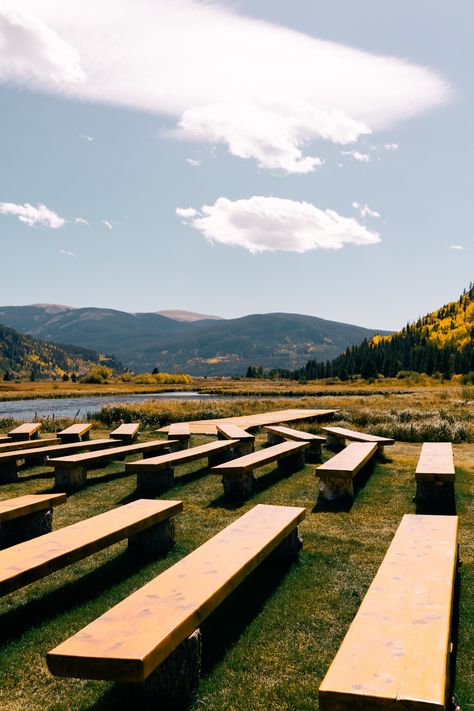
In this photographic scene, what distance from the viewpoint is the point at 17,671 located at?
12.3ft

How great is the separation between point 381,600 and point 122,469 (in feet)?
27.4

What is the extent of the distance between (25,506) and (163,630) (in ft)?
11.5

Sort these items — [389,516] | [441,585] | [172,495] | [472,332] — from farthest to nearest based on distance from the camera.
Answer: [472,332] < [172,495] < [389,516] < [441,585]

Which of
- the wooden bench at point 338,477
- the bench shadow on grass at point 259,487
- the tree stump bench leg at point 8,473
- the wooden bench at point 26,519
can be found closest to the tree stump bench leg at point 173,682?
the wooden bench at point 26,519

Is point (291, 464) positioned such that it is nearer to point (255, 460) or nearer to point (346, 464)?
point (255, 460)

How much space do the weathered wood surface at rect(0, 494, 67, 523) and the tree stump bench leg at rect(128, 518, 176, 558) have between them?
1072 mm

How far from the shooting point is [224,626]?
14.3ft

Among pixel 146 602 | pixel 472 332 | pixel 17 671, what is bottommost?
pixel 17 671

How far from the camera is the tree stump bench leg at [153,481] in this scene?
8.98 m

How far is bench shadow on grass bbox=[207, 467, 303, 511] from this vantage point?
8016 millimetres

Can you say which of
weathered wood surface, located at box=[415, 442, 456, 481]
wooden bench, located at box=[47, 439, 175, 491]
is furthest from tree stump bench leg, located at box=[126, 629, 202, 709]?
wooden bench, located at box=[47, 439, 175, 491]

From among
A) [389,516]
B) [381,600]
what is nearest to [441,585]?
[381,600]

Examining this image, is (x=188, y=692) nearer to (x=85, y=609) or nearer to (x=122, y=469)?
(x=85, y=609)

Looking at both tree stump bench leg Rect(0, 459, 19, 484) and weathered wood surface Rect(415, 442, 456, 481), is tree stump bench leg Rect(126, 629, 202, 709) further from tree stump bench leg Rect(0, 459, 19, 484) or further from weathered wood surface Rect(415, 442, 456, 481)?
tree stump bench leg Rect(0, 459, 19, 484)
